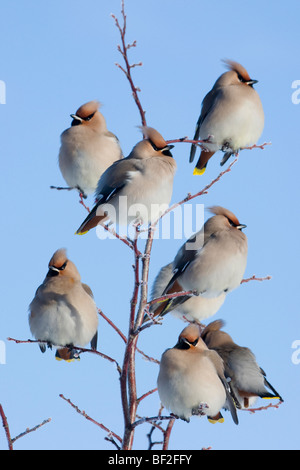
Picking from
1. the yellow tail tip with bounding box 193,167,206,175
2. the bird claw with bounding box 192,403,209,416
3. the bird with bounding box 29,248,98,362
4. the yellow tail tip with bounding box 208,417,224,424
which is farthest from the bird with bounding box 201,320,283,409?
the yellow tail tip with bounding box 193,167,206,175

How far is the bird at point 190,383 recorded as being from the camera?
4410 millimetres

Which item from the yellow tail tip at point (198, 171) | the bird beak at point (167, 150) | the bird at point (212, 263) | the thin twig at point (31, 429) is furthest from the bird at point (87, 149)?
the thin twig at point (31, 429)

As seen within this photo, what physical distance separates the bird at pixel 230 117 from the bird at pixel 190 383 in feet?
7.02

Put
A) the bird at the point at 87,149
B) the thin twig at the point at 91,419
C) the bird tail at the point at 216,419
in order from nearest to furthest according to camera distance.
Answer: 1. the thin twig at the point at 91,419
2. the bird tail at the point at 216,419
3. the bird at the point at 87,149

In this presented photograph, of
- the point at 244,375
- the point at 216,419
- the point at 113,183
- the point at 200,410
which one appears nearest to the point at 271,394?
the point at 244,375

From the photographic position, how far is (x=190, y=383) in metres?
4.44

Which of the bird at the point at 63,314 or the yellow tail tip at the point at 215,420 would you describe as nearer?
the yellow tail tip at the point at 215,420

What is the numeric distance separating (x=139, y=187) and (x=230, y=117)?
1797 millimetres

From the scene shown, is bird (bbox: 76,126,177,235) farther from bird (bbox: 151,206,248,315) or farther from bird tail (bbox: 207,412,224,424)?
bird tail (bbox: 207,412,224,424)

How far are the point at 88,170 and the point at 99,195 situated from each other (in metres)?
1.13

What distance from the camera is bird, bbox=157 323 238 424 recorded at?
441 cm

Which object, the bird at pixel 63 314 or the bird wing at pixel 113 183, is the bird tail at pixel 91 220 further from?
the bird at pixel 63 314
